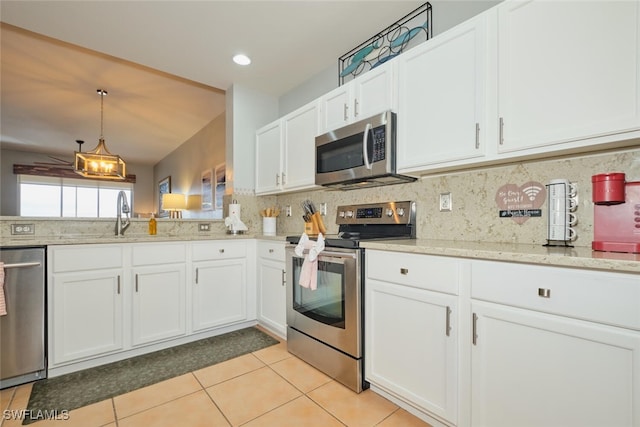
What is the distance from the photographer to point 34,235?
7.38 ft

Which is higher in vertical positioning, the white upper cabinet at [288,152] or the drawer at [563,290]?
the white upper cabinet at [288,152]

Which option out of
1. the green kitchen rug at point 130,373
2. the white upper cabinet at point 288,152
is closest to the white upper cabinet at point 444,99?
the white upper cabinet at point 288,152

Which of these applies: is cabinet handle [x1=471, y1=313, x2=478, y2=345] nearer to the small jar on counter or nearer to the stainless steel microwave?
the stainless steel microwave

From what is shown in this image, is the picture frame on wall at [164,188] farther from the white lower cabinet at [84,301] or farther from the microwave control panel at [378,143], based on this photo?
the microwave control panel at [378,143]

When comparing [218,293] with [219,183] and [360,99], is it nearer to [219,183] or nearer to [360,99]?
[360,99]

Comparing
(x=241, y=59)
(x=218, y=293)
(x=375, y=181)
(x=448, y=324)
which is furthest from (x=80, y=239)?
(x=448, y=324)

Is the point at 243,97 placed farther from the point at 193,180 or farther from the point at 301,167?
the point at 193,180

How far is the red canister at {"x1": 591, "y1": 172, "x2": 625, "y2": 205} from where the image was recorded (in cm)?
118

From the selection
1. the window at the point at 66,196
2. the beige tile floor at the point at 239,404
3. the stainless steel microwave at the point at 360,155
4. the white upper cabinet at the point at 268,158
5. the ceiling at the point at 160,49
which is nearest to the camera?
the beige tile floor at the point at 239,404

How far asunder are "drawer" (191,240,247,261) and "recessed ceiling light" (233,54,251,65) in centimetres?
167

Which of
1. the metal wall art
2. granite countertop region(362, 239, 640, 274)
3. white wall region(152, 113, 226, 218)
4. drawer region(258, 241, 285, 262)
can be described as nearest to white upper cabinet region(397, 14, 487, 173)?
the metal wall art

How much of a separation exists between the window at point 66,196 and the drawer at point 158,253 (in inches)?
187

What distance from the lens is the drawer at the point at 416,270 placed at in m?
1.34

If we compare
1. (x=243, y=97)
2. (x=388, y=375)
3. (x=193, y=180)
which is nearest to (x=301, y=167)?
(x=243, y=97)
